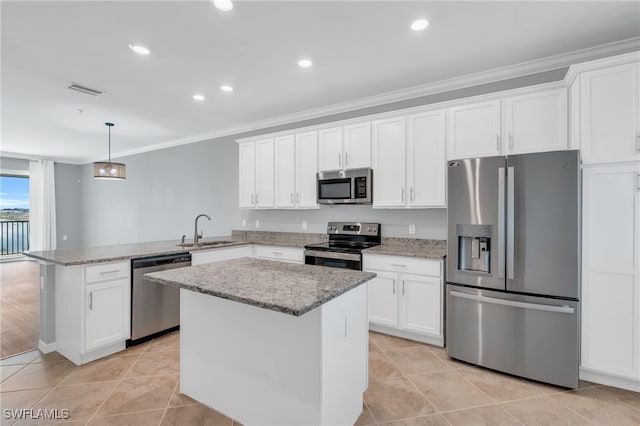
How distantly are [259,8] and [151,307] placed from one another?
9.56 ft

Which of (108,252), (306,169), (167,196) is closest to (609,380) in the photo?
(306,169)

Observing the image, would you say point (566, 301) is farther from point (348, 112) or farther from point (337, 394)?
point (348, 112)

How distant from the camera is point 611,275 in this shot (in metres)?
2.18

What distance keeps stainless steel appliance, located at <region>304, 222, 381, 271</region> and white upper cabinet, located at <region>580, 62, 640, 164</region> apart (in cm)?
213

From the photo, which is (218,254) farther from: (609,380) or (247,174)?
(609,380)

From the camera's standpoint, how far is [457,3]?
206 centimetres

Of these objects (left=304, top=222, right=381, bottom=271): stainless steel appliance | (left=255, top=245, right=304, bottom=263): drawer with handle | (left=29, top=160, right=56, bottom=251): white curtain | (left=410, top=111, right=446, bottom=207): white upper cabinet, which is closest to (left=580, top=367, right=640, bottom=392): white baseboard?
(left=410, top=111, right=446, bottom=207): white upper cabinet

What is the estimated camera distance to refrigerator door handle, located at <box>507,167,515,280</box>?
2.38 m

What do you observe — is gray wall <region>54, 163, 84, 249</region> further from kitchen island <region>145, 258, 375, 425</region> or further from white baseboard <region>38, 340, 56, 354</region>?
kitchen island <region>145, 258, 375, 425</region>

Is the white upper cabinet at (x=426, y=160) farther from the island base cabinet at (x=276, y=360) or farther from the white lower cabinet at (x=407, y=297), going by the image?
the island base cabinet at (x=276, y=360)

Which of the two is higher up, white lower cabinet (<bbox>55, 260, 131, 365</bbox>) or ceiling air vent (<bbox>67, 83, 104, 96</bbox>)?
ceiling air vent (<bbox>67, 83, 104, 96</bbox>)

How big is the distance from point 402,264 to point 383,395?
1.26 metres

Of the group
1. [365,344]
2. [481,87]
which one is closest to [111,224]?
[365,344]

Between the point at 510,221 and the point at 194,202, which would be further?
the point at 194,202
